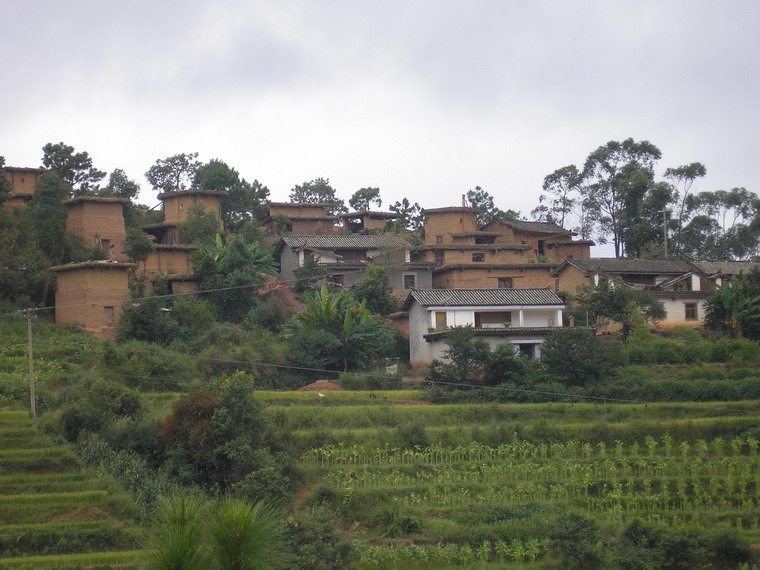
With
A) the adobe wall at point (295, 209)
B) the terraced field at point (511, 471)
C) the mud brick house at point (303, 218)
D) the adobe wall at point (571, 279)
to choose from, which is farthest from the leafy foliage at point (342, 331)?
the adobe wall at point (295, 209)

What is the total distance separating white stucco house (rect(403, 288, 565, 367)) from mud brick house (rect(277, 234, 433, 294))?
631cm

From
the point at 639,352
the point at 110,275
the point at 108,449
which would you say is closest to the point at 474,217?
the point at 639,352

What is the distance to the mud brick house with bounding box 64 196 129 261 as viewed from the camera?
42.8 meters

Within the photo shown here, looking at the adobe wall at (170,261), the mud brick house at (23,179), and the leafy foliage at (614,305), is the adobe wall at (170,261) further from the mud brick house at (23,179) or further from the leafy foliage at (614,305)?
the leafy foliage at (614,305)

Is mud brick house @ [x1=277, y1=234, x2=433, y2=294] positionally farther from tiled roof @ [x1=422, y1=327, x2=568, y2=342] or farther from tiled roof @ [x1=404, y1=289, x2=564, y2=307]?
tiled roof @ [x1=422, y1=327, x2=568, y2=342]

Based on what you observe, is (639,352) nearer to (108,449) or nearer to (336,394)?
(336,394)

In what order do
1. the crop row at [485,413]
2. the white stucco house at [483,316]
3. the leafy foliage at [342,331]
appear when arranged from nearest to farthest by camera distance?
the crop row at [485,413], the leafy foliage at [342,331], the white stucco house at [483,316]

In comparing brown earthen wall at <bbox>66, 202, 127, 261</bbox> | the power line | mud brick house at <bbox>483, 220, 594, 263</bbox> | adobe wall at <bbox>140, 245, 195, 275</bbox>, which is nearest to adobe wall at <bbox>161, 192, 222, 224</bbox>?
brown earthen wall at <bbox>66, 202, 127, 261</bbox>

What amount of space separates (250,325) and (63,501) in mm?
16258

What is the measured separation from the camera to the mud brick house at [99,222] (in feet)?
140

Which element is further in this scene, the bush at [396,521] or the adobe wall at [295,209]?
the adobe wall at [295,209]

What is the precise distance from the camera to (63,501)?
21.6 m

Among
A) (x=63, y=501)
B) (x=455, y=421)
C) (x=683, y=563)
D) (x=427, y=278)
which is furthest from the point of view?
(x=427, y=278)

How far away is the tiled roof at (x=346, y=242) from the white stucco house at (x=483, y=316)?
908cm
